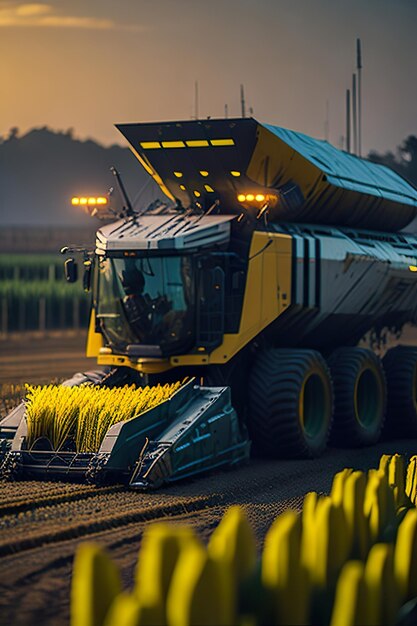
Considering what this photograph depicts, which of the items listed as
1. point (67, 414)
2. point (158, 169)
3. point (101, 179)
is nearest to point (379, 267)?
point (158, 169)

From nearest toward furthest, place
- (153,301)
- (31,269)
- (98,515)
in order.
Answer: (98,515)
(153,301)
(31,269)

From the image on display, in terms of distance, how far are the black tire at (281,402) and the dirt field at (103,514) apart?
0.24 meters

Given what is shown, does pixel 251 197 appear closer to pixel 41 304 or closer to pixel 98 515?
pixel 98 515

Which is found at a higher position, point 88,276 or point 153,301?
point 88,276

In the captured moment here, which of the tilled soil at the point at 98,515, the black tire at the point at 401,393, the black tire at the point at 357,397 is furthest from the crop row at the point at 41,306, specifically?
the tilled soil at the point at 98,515

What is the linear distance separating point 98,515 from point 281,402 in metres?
4.76

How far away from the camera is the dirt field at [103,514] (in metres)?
7.90

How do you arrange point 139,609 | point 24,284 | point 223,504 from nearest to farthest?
point 139,609 < point 223,504 < point 24,284

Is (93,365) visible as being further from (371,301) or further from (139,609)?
(139,609)

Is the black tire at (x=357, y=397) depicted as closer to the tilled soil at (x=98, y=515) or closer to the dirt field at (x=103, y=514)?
the dirt field at (x=103, y=514)

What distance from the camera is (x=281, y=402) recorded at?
14.9m

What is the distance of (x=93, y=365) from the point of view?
3077 cm

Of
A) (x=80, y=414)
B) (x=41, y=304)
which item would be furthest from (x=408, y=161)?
(x=80, y=414)

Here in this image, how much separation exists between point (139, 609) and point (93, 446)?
26.3 ft
